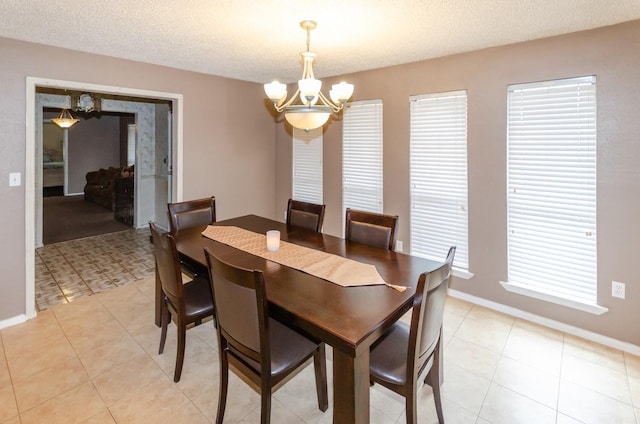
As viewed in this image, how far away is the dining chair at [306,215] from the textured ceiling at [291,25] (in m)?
1.44

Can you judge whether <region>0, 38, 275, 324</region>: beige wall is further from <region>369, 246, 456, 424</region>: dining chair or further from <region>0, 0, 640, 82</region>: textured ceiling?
<region>369, 246, 456, 424</region>: dining chair

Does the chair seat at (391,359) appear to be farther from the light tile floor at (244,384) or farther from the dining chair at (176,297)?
the dining chair at (176,297)

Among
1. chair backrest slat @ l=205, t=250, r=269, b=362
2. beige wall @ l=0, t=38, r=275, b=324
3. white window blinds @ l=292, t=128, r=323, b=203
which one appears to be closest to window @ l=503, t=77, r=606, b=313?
white window blinds @ l=292, t=128, r=323, b=203

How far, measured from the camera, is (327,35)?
8.94 ft

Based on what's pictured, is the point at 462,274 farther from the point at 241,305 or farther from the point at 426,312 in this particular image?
the point at 241,305

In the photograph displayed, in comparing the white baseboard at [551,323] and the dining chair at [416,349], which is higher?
the dining chair at [416,349]

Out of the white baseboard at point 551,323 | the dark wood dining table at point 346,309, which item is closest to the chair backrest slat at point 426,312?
the dark wood dining table at point 346,309

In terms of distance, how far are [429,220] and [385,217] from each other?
1.20m

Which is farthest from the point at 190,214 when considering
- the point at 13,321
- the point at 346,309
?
the point at 346,309

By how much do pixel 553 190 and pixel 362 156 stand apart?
6.48ft

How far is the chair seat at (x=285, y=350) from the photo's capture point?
1.62 metres

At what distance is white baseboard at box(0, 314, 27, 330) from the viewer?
111 inches

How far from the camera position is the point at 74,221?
6.73 meters

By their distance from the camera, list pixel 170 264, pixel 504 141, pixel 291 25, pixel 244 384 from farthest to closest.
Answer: pixel 504 141
pixel 291 25
pixel 244 384
pixel 170 264
